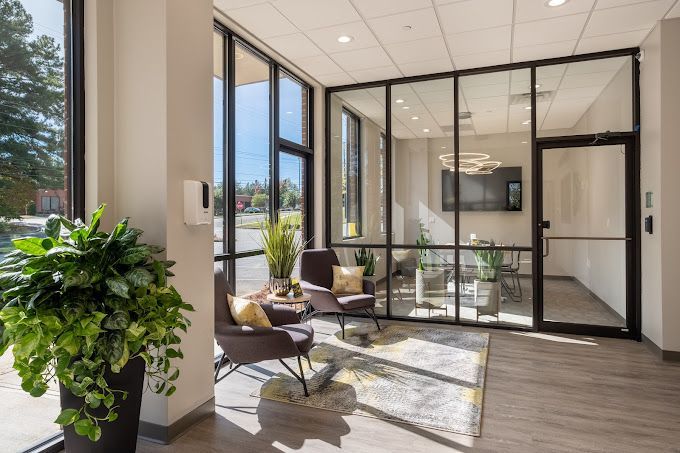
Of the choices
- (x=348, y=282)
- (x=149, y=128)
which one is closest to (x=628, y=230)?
(x=348, y=282)

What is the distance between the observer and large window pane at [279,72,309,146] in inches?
190

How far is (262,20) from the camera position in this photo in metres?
3.64

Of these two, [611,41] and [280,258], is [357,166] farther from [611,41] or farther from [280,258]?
[611,41]

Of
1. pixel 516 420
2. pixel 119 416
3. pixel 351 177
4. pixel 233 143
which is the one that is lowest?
pixel 516 420

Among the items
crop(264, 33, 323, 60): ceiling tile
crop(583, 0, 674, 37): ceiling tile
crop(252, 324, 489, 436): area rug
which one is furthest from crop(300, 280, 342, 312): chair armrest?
crop(583, 0, 674, 37): ceiling tile

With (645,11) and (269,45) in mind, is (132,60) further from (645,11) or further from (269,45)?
(645,11)

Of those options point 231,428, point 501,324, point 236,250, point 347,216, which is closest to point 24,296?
point 231,428

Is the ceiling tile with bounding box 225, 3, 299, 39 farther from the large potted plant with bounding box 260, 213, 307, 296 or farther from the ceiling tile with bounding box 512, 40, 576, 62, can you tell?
the ceiling tile with bounding box 512, 40, 576, 62

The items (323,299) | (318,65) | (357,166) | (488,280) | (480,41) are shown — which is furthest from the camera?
(357,166)

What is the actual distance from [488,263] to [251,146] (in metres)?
3.01

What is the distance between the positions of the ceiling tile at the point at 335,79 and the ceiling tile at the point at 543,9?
211 centimetres

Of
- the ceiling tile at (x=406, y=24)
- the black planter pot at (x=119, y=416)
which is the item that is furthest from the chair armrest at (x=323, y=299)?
the ceiling tile at (x=406, y=24)

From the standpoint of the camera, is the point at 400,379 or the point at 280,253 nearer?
the point at 400,379

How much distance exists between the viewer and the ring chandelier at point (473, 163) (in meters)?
4.93
